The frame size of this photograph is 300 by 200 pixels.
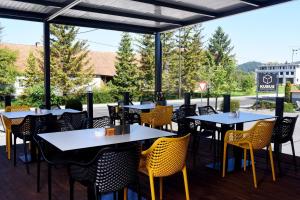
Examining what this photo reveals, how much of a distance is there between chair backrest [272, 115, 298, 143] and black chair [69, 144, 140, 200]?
250 cm

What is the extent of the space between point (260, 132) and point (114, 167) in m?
2.20

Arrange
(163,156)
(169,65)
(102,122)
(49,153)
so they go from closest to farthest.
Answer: (163,156) → (49,153) → (102,122) → (169,65)

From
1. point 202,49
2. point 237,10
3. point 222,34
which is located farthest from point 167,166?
point 222,34

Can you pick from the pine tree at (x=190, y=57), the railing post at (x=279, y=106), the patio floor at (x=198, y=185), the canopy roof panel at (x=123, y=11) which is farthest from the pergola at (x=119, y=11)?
the pine tree at (x=190, y=57)

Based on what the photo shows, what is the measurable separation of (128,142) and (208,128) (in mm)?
2353

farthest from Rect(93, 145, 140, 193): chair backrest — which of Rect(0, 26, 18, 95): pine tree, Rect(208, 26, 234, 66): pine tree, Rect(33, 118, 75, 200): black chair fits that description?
Rect(208, 26, 234, 66): pine tree

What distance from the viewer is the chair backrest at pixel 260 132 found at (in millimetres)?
3674

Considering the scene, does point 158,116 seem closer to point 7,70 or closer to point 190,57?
point 7,70

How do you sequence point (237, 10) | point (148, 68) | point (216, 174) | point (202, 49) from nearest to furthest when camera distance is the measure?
point (216, 174) < point (237, 10) < point (148, 68) < point (202, 49)

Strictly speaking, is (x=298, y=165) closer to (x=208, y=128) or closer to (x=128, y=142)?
(x=208, y=128)

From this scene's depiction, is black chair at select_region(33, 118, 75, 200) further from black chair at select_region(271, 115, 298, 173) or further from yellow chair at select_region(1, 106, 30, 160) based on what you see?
black chair at select_region(271, 115, 298, 173)

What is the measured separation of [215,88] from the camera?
22625 millimetres

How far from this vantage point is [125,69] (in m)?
23.4

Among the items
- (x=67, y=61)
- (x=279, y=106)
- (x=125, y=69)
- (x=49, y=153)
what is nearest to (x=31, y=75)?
(x=67, y=61)
